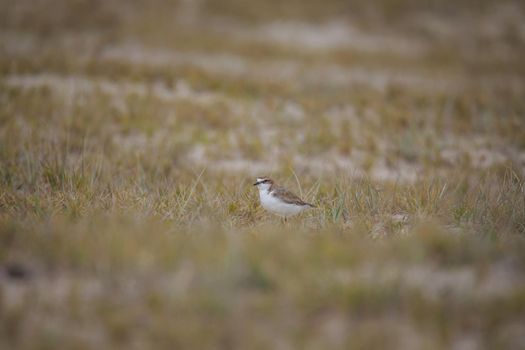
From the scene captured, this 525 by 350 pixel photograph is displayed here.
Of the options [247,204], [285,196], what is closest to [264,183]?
[285,196]

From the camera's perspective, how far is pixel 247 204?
25.0ft

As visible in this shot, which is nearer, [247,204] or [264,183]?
[264,183]

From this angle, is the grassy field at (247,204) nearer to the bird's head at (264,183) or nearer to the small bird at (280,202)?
the small bird at (280,202)

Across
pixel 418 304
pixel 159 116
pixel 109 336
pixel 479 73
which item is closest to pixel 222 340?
pixel 109 336

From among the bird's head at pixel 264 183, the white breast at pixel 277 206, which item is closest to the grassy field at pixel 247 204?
the white breast at pixel 277 206

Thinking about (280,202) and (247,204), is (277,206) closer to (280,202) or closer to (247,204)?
(280,202)

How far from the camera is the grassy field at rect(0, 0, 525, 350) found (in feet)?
14.8

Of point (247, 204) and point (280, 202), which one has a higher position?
point (280, 202)

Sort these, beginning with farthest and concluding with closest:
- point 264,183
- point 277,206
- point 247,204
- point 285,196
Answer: point 247,204 → point 264,183 → point 285,196 → point 277,206

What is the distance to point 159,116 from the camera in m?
13.5

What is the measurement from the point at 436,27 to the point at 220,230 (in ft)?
94.0

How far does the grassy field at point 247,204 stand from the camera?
452 centimetres

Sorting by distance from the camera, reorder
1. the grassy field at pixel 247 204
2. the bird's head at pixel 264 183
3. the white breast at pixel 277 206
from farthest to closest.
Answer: the bird's head at pixel 264 183 → the white breast at pixel 277 206 → the grassy field at pixel 247 204

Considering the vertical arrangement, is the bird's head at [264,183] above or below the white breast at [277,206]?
above
